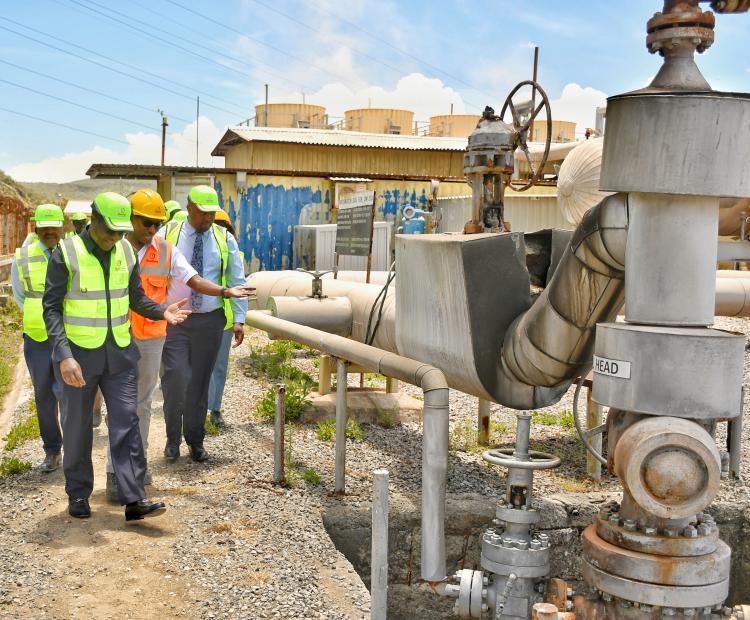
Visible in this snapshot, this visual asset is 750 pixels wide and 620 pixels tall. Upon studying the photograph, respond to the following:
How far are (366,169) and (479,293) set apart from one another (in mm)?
25573

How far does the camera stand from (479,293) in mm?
4699

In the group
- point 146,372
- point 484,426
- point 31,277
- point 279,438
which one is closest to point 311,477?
point 279,438

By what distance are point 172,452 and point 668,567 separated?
410cm

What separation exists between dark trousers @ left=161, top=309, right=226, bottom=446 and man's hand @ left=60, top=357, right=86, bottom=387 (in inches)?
59.5

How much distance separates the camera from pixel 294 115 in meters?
44.3

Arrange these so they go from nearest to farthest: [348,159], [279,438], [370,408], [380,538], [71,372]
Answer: [380,538]
[71,372]
[279,438]
[370,408]
[348,159]

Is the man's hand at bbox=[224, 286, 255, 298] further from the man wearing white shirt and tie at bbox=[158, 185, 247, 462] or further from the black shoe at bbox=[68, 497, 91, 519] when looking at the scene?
the black shoe at bbox=[68, 497, 91, 519]

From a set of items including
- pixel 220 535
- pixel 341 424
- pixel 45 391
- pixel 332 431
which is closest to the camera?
pixel 220 535

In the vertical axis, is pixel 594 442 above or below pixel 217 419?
above

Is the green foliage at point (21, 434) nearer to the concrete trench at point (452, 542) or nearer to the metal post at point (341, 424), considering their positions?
the metal post at point (341, 424)

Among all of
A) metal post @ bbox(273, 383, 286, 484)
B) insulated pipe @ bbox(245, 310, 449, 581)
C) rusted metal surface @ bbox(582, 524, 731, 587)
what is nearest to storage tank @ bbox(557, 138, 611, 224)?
metal post @ bbox(273, 383, 286, 484)

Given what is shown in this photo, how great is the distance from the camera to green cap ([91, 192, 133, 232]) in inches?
196

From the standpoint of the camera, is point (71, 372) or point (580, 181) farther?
point (580, 181)

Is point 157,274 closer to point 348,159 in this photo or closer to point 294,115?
point 348,159
